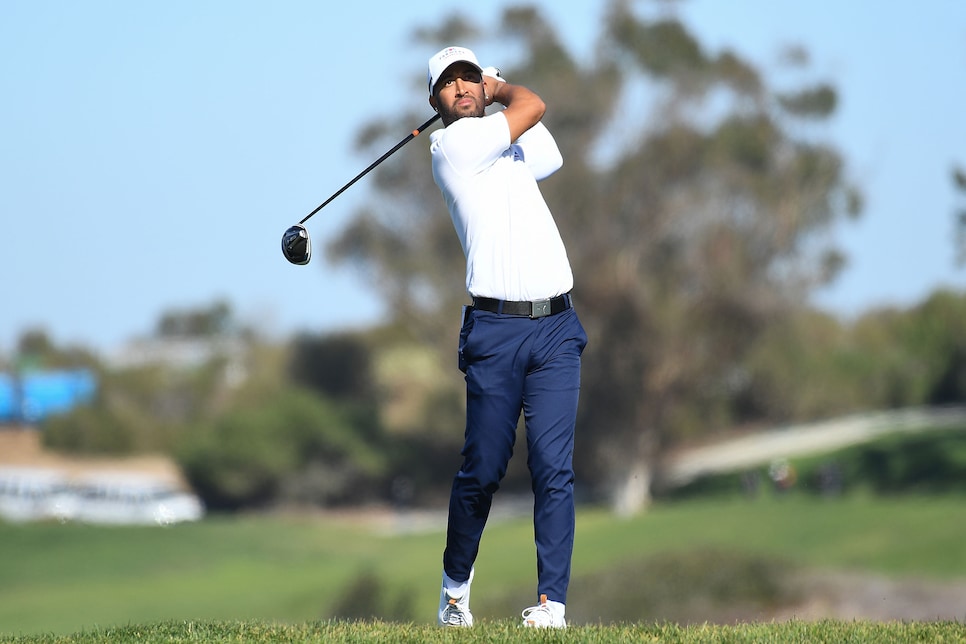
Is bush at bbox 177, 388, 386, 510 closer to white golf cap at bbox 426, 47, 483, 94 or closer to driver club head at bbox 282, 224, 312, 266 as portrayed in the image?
driver club head at bbox 282, 224, 312, 266

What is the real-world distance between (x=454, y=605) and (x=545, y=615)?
60cm

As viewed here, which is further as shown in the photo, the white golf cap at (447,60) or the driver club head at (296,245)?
the driver club head at (296,245)

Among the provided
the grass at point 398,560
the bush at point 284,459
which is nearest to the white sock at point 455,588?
the grass at point 398,560

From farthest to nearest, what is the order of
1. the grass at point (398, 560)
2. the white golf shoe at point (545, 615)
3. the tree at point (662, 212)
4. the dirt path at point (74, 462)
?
the dirt path at point (74, 462), the tree at point (662, 212), the grass at point (398, 560), the white golf shoe at point (545, 615)

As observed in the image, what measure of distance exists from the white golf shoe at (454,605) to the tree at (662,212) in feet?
134

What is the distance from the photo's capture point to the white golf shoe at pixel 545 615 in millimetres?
6755

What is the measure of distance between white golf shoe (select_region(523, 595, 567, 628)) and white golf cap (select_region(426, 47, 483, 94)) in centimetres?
245

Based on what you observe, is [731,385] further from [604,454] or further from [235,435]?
[235,435]

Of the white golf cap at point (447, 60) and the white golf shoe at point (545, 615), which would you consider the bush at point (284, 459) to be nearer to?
the white golf shoe at point (545, 615)

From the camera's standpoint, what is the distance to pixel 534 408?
6988mm

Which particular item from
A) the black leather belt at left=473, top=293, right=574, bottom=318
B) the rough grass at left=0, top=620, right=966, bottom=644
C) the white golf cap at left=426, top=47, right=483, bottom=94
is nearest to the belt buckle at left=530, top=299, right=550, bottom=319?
the black leather belt at left=473, top=293, right=574, bottom=318

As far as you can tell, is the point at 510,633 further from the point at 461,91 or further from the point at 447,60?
the point at 447,60

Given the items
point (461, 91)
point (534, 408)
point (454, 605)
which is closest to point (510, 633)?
point (454, 605)

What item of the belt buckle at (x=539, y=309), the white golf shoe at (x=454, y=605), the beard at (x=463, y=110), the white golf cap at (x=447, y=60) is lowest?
the white golf shoe at (x=454, y=605)
